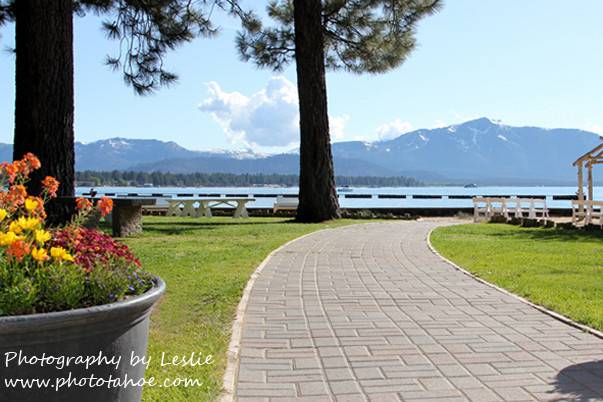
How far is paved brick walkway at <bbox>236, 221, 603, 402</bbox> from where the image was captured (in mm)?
3146

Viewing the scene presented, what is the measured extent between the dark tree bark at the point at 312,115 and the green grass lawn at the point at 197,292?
15.6 feet

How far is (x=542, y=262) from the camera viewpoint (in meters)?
7.95

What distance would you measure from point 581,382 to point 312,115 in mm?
13921

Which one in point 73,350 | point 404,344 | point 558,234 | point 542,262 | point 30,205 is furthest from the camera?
point 558,234

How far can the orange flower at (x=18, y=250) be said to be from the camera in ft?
7.66

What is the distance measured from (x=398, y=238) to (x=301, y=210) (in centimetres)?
559

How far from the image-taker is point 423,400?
9.77 ft

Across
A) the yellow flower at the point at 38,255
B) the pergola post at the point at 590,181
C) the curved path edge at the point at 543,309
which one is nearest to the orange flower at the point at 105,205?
the yellow flower at the point at 38,255

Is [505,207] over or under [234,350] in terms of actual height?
over

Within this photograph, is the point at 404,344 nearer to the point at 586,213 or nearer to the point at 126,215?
the point at 126,215

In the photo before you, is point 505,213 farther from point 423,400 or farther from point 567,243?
point 423,400

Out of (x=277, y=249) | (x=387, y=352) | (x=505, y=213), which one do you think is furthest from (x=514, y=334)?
(x=505, y=213)

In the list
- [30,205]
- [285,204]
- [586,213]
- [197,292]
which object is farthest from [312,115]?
[30,205]

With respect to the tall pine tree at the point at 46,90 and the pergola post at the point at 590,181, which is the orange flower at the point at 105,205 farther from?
the pergola post at the point at 590,181
